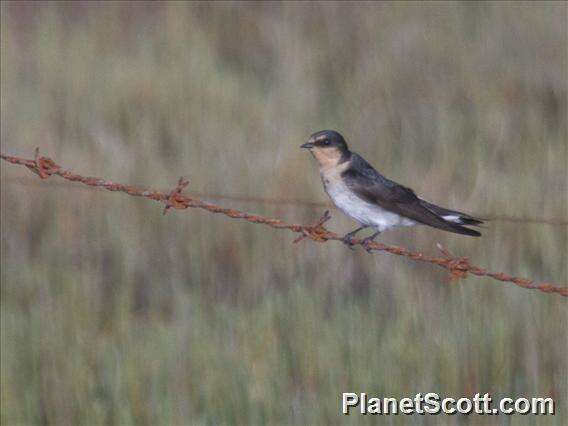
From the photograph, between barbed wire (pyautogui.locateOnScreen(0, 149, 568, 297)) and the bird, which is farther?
the bird

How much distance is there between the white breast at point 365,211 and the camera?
241 inches

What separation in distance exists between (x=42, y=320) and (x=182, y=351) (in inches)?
28.0

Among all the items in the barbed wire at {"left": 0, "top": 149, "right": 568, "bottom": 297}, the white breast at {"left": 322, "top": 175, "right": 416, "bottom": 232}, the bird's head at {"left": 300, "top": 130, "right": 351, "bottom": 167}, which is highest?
the bird's head at {"left": 300, "top": 130, "right": 351, "bottom": 167}

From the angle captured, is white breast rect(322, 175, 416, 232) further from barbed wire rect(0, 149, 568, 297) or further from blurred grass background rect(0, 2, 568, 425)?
barbed wire rect(0, 149, 568, 297)

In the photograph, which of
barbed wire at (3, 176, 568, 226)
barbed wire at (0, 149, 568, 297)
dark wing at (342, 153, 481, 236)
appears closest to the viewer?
barbed wire at (0, 149, 568, 297)

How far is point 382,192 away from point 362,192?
0.26 ft

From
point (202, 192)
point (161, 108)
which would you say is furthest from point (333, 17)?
point (202, 192)

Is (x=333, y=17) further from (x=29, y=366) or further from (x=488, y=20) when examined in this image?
(x=29, y=366)

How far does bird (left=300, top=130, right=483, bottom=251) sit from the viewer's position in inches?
235

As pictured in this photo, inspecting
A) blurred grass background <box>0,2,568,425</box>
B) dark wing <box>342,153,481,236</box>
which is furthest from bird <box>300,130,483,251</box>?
blurred grass background <box>0,2,568,425</box>

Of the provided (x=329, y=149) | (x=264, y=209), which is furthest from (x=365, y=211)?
(x=264, y=209)

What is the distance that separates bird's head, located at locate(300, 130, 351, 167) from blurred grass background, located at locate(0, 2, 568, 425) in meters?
0.63

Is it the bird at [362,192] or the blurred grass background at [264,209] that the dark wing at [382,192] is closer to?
the bird at [362,192]

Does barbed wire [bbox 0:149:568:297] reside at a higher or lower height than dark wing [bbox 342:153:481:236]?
lower
